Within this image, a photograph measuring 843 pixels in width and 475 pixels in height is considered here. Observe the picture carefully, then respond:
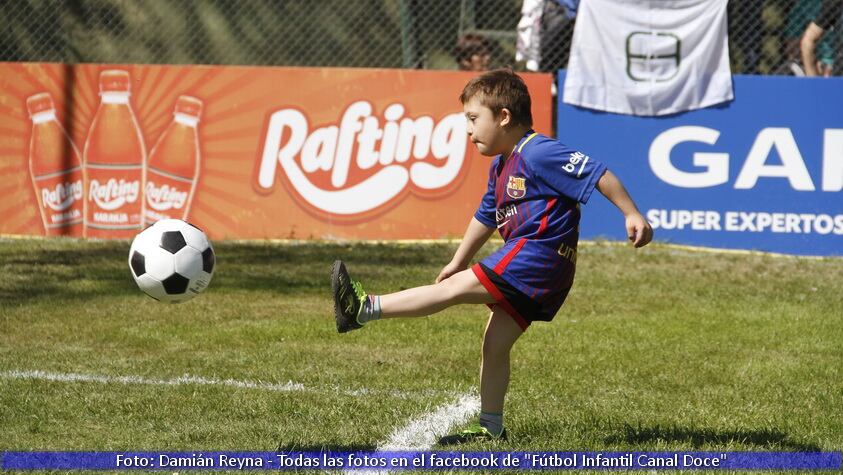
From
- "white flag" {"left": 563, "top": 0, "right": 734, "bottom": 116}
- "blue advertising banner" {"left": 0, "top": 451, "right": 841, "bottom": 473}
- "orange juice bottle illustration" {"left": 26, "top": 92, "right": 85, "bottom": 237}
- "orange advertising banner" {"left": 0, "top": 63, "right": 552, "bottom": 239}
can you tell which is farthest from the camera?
"orange juice bottle illustration" {"left": 26, "top": 92, "right": 85, "bottom": 237}

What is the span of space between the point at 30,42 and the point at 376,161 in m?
5.93

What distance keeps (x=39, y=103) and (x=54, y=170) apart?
2.21ft

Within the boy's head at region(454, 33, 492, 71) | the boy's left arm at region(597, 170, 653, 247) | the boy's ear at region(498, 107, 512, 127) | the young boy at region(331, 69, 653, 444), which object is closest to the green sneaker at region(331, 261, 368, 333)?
the young boy at region(331, 69, 653, 444)

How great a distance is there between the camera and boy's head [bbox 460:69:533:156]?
475cm

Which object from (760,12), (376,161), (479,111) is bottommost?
(376,161)

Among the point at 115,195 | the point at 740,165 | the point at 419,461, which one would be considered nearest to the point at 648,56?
the point at 740,165

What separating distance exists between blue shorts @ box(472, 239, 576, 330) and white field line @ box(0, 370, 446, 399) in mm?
1156

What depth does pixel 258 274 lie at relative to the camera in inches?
359

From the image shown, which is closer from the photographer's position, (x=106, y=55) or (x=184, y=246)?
(x=184, y=246)

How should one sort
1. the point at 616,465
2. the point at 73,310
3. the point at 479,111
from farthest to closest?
the point at 73,310 → the point at 479,111 → the point at 616,465

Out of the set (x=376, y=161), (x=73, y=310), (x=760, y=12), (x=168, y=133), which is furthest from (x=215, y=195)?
(x=760, y=12)

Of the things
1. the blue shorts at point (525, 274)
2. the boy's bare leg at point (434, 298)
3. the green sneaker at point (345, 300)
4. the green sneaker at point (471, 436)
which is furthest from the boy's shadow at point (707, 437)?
the green sneaker at point (345, 300)

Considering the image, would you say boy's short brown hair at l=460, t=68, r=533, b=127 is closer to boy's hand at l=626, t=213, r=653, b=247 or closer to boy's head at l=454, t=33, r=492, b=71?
boy's hand at l=626, t=213, r=653, b=247

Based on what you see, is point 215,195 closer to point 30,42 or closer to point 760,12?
point 30,42
